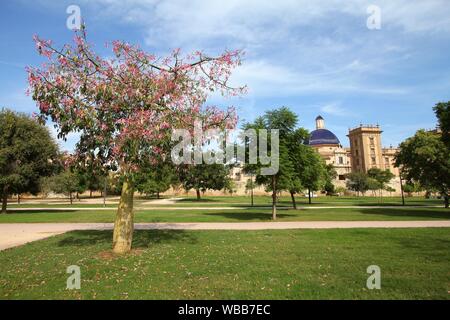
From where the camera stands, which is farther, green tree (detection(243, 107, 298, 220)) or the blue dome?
the blue dome

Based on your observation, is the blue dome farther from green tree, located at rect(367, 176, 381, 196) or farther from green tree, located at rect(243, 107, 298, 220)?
green tree, located at rect(243, 107, 298, 220)

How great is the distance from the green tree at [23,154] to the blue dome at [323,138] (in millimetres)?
108955

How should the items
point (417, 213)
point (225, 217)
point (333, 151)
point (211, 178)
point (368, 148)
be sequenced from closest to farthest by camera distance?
point (225, 217), point (417, 213), point (211, 178), point (368, 148), point (333, 151)

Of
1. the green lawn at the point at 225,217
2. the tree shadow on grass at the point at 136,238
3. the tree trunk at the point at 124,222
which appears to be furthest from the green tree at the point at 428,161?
the tree trunk at the point at 124,222

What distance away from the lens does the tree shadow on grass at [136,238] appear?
13945 mm

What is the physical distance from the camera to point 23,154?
1196 inches

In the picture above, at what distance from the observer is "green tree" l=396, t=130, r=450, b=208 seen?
2975 cm

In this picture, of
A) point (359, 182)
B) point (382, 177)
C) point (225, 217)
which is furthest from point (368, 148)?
point (225, 217)

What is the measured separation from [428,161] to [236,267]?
91.1 ft

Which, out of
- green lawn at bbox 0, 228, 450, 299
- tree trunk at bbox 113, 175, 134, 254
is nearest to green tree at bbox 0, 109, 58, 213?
green lawn at bbox 0, 228, 450, 299

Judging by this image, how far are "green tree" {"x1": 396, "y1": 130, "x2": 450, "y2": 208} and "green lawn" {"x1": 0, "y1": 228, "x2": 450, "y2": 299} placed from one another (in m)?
17.0

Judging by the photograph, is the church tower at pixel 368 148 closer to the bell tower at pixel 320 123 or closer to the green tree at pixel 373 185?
the bell tower at pixel 320 123

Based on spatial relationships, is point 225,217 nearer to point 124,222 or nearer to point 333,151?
point 124,222

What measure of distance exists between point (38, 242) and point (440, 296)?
14705mm
